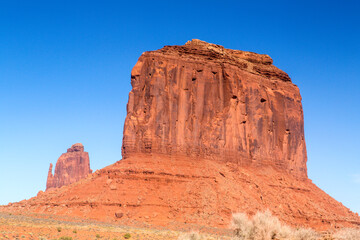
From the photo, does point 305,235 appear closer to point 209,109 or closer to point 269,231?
point 269,231

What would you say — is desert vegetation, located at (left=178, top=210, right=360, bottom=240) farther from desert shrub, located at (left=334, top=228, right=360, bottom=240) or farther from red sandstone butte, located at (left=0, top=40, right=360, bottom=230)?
red sandstone butte, located at (left=0, top=40, right=360, bottom=230)

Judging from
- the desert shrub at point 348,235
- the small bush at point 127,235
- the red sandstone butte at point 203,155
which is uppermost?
the red sandstone butte at point 203,155

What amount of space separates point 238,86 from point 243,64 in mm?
5421

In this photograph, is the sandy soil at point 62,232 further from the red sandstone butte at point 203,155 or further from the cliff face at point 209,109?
the cliff face at point 209,109

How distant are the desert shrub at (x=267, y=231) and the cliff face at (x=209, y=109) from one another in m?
32.6

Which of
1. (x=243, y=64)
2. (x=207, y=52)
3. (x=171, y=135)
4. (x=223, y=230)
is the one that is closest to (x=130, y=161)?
(x=171, y=135)

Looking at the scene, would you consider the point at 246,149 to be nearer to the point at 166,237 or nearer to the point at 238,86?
the point at 238,86

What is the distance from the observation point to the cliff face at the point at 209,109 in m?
60.9

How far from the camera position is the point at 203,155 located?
6188cm

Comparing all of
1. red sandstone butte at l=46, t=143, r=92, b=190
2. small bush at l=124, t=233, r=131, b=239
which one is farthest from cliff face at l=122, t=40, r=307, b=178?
red sandstone butte at l=46, t=143, r=92, b=190

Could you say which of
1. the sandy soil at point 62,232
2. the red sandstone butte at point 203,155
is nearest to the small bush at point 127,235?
the sandy soil at point 62,232

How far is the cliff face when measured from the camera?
60875mm

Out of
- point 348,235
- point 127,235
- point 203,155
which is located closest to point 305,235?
point 348,235

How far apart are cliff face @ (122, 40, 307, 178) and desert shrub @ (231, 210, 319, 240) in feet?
107
